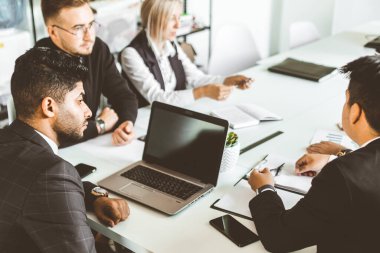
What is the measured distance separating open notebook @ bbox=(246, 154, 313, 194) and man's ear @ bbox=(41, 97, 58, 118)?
2.41 feet

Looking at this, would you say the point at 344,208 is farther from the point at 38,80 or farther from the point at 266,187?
the point at 38,80

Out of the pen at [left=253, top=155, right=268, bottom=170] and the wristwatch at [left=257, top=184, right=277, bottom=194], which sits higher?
the wristwatch at [left=257, top=184, right=277, bottom=194]

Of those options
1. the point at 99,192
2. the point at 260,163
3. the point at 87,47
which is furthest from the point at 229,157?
the point at 87,47

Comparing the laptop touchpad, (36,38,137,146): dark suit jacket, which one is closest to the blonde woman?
(36,38,137,146): dark suit jacket

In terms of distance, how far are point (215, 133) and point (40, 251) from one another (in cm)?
71

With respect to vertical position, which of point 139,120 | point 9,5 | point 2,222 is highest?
point 9,5

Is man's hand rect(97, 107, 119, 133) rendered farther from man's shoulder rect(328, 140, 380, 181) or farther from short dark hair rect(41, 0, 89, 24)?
man's shoulder rect(328, 140, 380, 181)

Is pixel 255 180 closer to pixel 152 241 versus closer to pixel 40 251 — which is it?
pixel 152 241

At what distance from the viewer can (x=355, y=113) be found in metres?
1.31

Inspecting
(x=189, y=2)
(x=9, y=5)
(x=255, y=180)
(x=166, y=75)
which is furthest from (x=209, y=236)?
(x=189, y=2)

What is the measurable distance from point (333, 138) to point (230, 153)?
559 millimetres

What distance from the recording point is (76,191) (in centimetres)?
126

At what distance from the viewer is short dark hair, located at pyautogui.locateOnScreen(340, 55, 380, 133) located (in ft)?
4.12

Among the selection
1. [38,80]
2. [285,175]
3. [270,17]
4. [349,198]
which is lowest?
[270,17]
